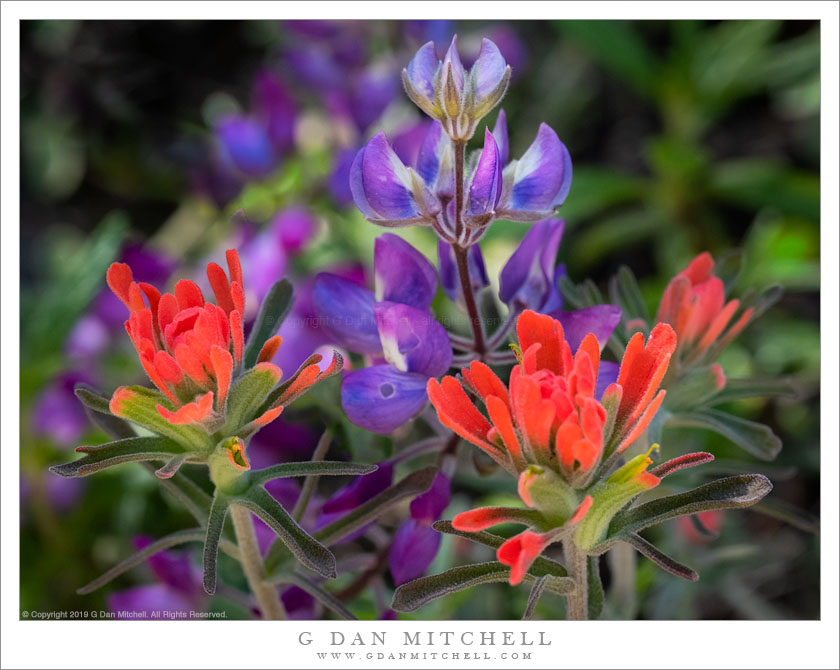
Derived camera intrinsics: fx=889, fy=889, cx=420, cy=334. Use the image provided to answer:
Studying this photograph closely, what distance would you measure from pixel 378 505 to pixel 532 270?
207 mm

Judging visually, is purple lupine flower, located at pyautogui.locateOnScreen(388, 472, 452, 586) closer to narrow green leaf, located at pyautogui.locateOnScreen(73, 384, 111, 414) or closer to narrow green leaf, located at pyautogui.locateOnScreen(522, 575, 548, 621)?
narrow green leaf, located at pyautogui.locateOnScreen(522, 575, 548, 621)

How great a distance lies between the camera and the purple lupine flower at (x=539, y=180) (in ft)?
1.97

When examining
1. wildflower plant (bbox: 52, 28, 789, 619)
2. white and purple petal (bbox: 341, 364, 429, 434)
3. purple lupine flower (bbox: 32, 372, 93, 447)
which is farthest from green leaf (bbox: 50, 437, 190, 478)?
purple lupine flower (bbox: 32, 372, 93, 447)

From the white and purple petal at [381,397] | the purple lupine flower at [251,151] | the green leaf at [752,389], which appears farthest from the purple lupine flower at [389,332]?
the purple lupine flower at [251,151]

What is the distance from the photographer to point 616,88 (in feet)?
5.93

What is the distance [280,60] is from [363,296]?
0.98 metres

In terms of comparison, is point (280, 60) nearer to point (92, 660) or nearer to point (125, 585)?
point (125, 585)

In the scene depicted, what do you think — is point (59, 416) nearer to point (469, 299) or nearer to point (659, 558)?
point (469, 299)

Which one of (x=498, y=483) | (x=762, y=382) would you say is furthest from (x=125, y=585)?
(x=762, y=382)

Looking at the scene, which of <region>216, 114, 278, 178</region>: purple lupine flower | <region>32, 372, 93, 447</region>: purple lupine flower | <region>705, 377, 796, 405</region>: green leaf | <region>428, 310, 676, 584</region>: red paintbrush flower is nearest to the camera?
<region>428, 310, 676, 584</region>: red paintbrush flower

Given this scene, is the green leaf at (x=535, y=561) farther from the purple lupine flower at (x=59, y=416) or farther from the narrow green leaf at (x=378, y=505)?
the purple lupine flower at (x=59, y=416)

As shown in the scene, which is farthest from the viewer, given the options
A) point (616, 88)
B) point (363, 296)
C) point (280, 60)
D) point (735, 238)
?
point (616, 88)

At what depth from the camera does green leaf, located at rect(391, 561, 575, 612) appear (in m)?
0.55

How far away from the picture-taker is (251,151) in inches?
51.0
